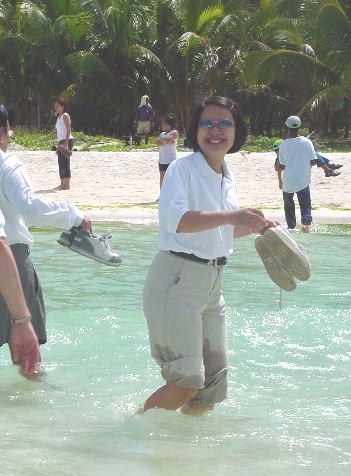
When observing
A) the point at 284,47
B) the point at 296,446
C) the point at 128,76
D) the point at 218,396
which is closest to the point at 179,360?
the point at 218,396

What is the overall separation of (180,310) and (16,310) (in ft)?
3.04

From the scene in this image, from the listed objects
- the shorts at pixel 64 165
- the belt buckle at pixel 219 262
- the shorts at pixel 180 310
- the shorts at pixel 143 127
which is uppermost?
the belt buckle at pixel 219 262

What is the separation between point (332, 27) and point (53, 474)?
2547cm

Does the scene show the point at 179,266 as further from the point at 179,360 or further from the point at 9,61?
the point at 9,61

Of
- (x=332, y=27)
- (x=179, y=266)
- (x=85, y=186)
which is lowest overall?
(x=85, y=186)

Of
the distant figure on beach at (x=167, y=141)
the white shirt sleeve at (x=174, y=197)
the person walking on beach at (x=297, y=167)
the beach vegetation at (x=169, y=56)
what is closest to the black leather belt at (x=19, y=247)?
the white shirt sleeve at (x=174, y=197)

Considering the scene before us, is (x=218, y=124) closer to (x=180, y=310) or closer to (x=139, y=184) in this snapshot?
(x=180, y=310)

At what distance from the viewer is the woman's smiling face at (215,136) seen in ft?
14.7

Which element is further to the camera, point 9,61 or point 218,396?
point 9,61

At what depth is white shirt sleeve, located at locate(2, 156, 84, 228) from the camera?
198 inches

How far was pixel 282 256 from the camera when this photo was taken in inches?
180

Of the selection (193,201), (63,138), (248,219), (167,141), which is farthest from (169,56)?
(248,219)

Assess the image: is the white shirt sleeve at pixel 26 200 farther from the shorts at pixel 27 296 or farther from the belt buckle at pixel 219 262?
the belt buckle at pixel 219 262

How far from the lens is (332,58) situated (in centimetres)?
2847
